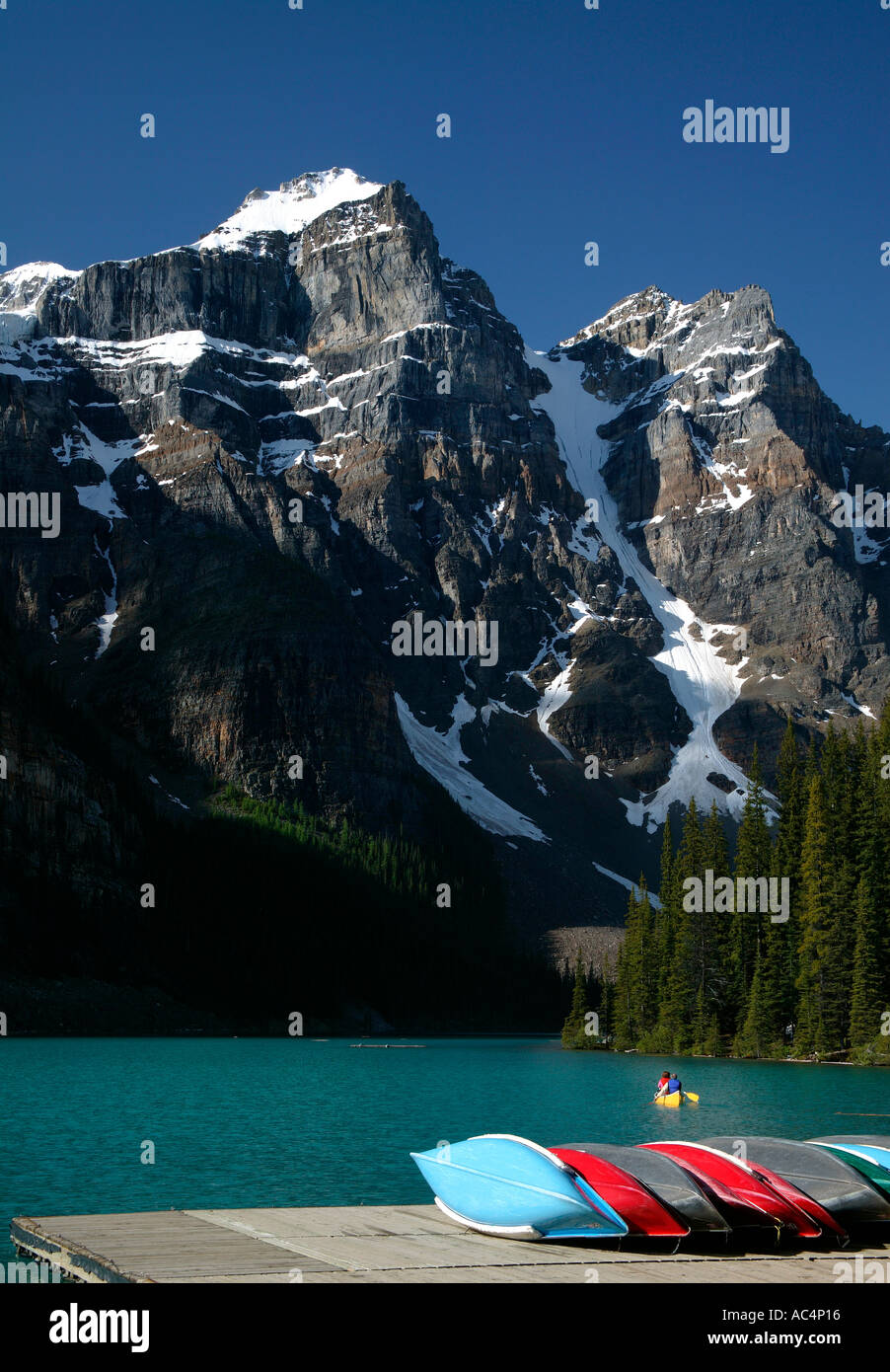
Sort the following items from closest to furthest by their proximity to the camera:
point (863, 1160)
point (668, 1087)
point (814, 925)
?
1. point (863, 1160)
2. point (668, 1087)
3. point (814, 925)

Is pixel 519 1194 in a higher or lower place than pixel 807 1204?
higher

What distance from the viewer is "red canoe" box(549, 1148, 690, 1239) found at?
23.7 meters

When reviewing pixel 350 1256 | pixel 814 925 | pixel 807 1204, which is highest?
pixel 814 925

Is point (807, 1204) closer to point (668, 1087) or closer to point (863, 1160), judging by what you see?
point (863, 1160)

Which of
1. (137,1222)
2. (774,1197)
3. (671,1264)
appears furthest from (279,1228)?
(774,1197)

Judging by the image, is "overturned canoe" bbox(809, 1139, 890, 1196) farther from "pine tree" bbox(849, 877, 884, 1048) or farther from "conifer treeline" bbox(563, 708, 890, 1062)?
"pine tree" bbox(849, 877, 884, 1048)

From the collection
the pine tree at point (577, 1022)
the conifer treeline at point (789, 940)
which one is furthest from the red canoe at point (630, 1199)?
the pine tree at point (577, 1022)

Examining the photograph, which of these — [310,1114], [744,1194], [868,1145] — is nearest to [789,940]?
[310,1114]

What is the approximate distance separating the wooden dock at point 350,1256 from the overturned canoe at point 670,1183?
1.82 feet

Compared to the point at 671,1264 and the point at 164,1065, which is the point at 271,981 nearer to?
the point at 164,1065

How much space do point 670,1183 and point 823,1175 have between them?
3228mm

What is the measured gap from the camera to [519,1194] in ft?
80.2

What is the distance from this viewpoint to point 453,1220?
26.0 m
